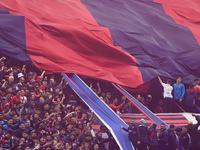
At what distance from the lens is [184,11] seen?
1686cm

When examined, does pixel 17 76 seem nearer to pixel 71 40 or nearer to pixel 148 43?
pixel 71 40

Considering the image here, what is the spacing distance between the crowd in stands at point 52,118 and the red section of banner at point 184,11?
440cm

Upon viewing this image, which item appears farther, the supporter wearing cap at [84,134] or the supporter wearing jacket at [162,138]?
the supporter wearing jacket at [162,138]

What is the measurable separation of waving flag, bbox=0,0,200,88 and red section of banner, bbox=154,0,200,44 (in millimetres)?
362

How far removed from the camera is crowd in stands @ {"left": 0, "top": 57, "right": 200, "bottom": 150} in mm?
9922

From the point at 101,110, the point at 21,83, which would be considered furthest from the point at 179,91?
the point at 21,83

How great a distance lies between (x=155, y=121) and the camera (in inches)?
476

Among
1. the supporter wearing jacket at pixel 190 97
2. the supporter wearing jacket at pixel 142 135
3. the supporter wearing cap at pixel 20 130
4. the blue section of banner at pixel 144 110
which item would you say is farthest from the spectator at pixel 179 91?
the supporter wearing cap at pixel 20 130

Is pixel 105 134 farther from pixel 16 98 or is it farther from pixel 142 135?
pixel 16 98

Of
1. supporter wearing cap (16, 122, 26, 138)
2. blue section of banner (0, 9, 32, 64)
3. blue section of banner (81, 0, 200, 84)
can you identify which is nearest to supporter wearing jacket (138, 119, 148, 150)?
blue section of banner (81, 0, 200, 84)

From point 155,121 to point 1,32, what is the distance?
5150 mm

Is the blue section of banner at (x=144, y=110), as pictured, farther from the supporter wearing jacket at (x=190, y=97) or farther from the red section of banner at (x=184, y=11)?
the red section of banner at (x=184, y=11)

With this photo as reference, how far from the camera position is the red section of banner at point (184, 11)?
1662cm

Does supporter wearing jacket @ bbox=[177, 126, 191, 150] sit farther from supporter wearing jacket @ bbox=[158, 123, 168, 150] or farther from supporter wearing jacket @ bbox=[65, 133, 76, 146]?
supporter wearing jacket @ bbox=[65, 133, 76, 146]
